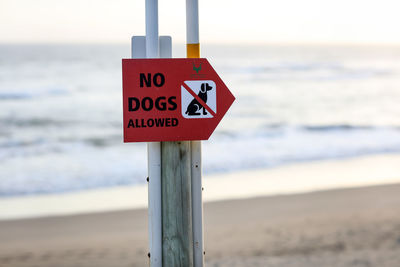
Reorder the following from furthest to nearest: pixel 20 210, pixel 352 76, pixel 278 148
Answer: pixel 352 76, pixel 278 148, pixel 20 210

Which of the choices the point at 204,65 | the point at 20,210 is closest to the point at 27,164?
the point at 20,210

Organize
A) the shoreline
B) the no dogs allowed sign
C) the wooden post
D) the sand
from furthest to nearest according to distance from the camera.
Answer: the shoreline, the sand, the wooden post, the no dogs allowed sign

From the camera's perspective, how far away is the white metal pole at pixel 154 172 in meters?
2.45

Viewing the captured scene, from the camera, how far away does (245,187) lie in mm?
7941

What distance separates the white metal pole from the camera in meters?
2.45

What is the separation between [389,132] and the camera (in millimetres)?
13469

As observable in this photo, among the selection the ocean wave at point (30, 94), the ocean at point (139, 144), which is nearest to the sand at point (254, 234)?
the ocean at point (139, 144)

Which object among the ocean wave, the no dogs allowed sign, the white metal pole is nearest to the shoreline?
the white metal pole

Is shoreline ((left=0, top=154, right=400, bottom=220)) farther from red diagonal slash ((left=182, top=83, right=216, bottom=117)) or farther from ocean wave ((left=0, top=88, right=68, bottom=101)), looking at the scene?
ocean wave ((left=0, top=88, right=68, bottom=101))

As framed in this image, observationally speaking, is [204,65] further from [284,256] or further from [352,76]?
[352,76]

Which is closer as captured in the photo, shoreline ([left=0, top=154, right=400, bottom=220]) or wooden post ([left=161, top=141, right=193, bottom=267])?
wooden post ([left=161, top=141, right=193, bottom=267])

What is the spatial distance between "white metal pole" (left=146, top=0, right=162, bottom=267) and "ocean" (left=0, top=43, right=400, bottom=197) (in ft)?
18.2

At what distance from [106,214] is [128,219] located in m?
0.37

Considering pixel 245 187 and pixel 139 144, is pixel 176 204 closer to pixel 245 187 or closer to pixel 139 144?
pixel 245 187
